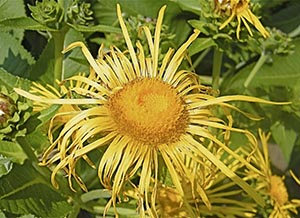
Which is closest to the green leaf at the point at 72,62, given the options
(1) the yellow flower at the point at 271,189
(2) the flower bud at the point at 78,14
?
(2) the flower bud at the point at 78,14

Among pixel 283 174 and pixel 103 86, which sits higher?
pixel 103 86

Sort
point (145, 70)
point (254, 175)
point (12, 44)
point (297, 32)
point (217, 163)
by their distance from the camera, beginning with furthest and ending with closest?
point (297, 32)
point (254, 175)
point (12, 44)
point (145, 70)
point (217, 163)

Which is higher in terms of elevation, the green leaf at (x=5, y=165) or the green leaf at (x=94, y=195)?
the green leaf at (x=5, y=165)

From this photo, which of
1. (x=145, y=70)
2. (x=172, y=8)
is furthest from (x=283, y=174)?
(x=145, y=70)

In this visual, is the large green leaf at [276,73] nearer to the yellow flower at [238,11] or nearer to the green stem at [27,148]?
the yellow flower at [238,11]

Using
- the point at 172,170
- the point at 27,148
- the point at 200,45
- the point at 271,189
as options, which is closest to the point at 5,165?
the point at 27,148

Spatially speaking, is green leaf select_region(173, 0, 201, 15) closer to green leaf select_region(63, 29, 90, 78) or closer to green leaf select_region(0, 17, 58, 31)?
green leaf select_region(63, 29, 90, 78)

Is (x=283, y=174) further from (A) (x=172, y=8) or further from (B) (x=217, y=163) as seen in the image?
(B) (x=217, y=163)

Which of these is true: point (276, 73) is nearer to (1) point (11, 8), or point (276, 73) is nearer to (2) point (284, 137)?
(2) point (284, 137)
